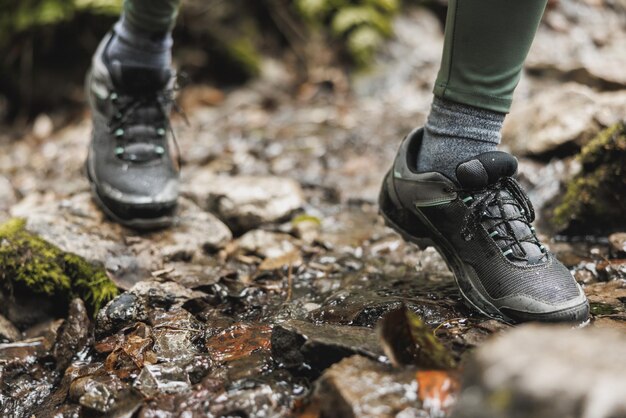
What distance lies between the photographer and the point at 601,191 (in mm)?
2621

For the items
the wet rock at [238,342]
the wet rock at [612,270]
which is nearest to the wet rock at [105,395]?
the wet rock at [238,342]

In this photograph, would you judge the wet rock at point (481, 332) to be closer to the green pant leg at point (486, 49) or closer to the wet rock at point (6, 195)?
the green pant leg at point (486, 49)

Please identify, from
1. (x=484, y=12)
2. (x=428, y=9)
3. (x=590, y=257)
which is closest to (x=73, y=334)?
(x=484, y=12)

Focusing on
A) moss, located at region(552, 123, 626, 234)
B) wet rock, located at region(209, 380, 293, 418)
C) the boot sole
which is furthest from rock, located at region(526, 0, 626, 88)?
wet rock, located at region(209, 380, 293, 418)

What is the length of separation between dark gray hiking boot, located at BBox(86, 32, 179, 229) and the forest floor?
0.40ft

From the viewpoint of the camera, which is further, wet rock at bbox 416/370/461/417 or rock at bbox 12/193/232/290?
rock at bbox 12/193/232/290

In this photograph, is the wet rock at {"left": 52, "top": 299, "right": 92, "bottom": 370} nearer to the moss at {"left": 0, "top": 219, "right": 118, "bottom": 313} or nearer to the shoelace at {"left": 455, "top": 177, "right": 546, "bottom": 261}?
the moss at {"left": 0, "top": 219, "right": 118, "bottom": 313}

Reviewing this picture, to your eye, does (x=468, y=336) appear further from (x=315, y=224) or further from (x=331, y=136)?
(x=331, y=136)

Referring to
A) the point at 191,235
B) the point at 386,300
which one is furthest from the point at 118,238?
the point at 386,300

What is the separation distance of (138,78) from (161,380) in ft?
4.95

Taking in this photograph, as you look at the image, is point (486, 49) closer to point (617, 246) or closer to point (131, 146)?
point (617, 246)

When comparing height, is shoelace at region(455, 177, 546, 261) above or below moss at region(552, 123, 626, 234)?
above

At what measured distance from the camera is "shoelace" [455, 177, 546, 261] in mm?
1773

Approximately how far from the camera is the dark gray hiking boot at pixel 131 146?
2434mm
